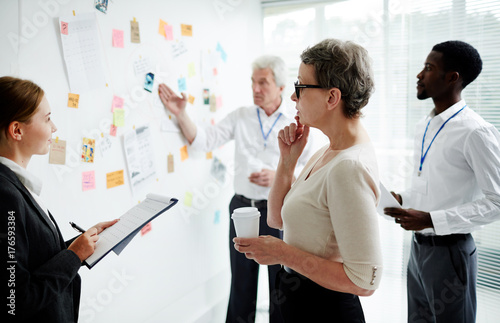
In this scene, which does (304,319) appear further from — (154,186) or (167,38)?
(167,38)

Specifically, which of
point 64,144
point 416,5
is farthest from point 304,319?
point 416,5

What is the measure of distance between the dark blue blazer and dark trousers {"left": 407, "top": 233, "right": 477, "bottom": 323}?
1.59 meters

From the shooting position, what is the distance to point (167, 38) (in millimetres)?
2350

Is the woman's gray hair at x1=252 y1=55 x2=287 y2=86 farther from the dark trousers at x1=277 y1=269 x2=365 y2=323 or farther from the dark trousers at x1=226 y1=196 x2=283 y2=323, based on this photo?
the dark trousers at x1=277 y1=269 x2=365 y2=323

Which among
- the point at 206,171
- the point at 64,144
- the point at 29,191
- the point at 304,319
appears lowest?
the point at 304,319

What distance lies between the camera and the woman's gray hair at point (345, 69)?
1232 mm

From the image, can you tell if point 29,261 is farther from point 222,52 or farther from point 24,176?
point 222,52

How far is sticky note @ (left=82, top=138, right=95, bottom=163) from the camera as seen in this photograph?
1826 millimetres

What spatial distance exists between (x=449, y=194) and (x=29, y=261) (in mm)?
1794

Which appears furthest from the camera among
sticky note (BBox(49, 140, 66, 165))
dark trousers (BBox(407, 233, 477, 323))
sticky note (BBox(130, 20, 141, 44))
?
sticky note (BBox(130, 20, 141, 44))

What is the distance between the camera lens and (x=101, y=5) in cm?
188

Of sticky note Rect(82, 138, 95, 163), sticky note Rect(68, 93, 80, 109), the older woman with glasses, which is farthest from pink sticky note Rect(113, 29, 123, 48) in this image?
the older woman with glasses

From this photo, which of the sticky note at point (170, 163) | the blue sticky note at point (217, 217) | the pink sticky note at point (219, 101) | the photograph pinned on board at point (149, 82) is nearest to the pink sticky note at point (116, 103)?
the photograph pinned on board at point (149, 82)

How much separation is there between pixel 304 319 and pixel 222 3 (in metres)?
2.41
